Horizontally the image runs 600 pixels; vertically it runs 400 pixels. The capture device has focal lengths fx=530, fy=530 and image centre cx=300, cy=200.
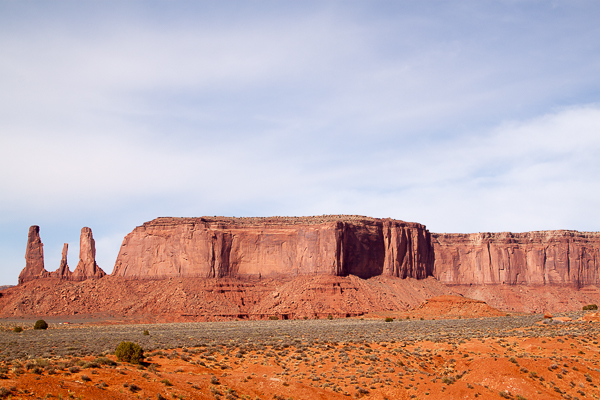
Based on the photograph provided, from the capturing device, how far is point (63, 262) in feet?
340

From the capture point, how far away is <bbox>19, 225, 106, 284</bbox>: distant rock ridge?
10231 cm

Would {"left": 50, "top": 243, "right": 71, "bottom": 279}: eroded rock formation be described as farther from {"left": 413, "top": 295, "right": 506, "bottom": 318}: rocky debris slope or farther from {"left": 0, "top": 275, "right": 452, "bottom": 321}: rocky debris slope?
{"left": 413, "top": 295, "right": 506, "bottom": 318}: rocky debris slope

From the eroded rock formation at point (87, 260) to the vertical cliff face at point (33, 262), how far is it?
6284mm

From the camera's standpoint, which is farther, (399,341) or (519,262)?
(519,262)

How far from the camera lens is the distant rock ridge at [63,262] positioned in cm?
10231

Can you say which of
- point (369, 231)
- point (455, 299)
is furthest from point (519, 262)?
point (455, 299)

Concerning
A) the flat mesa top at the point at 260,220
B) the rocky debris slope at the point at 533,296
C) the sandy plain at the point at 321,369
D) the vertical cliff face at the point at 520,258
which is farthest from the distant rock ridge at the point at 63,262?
the rocky debris slope at the point at 533,296

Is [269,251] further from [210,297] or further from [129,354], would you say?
[129,354]

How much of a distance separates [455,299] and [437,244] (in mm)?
48709

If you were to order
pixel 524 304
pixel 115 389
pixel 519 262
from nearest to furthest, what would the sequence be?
1. pixel 115 389
2. pixel 524 304
3. pixel 519 262

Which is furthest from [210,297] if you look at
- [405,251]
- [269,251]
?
[405,251]

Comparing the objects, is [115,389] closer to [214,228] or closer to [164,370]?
[164,370]

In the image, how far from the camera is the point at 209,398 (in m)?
22.2

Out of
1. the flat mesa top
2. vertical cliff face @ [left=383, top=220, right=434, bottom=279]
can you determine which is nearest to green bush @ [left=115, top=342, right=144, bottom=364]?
the flat mesa top
